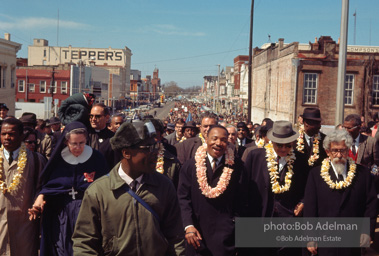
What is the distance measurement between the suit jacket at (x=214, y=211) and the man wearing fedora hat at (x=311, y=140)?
1.25 metres

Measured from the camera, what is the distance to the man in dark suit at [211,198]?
17.6ft

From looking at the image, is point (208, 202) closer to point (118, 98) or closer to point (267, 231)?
point (267, 231)

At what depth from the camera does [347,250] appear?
5.30 m

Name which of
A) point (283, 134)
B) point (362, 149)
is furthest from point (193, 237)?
point (362, 149)

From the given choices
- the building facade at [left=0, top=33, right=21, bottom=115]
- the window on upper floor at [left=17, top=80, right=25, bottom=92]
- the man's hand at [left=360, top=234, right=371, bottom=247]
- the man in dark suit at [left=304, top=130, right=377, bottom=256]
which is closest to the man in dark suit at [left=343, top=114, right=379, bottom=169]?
the man in dark suit at [left=304, top=130, right=377, bottom=256]

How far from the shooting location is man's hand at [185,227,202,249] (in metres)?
5.31

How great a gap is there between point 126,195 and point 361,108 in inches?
1146

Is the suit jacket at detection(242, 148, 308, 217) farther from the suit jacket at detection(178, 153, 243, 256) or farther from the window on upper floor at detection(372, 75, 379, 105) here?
the window on upper floor at detection(372, 75, 379, 105)

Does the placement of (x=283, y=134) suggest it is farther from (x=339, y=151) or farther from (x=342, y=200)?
(x=342, y=200)

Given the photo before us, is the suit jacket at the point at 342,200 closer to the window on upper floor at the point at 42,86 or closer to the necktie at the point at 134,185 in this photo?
the necktie at the point at 134,185

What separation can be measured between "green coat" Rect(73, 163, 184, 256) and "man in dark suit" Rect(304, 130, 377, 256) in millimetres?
2618

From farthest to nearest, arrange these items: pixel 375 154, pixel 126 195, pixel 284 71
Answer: pixel 284 71 → pixel 375 154 → pixel 126 195

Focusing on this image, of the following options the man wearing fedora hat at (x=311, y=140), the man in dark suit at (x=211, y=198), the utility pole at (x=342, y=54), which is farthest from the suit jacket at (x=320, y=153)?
the utility pole at (x=342, y=54)

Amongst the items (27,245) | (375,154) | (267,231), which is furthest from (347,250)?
(27,245)
